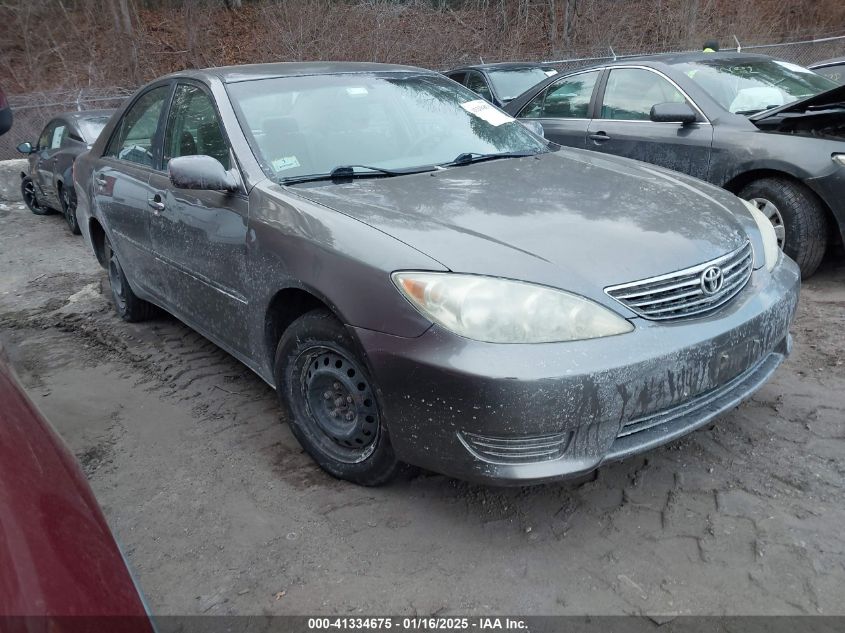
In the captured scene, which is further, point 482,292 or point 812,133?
point 812,133

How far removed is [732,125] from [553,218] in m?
3.09

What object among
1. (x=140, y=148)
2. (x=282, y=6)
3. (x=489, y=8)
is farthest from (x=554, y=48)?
(x=140, y=148)

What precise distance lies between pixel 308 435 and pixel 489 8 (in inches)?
782

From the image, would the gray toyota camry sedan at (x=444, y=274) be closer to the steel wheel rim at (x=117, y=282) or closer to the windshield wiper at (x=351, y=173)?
the windshield wiper at (x=351, y=173)

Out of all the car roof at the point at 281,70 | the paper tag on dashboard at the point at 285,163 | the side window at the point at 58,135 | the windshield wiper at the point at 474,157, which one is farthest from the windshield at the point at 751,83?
the side window at the point at 58,135

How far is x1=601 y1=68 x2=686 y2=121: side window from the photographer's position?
5406 millimetres

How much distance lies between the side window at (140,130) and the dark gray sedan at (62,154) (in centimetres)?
361

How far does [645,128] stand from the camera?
5.45 m

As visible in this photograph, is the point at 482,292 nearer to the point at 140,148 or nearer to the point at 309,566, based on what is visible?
the point at 309,566

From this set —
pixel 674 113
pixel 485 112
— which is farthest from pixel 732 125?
pixel 485 112

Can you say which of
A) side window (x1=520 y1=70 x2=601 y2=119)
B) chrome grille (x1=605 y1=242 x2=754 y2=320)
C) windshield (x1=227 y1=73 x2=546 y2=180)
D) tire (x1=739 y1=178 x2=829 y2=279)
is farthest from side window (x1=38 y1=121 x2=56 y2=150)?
chrome grille (x1=605 y1=242 x2=754 y2=320)

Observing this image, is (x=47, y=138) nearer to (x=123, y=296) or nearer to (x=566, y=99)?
(x=123, y=296)

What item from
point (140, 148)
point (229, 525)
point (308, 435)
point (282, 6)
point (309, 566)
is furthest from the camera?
point (282, 6)

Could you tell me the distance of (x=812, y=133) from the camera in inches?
181
